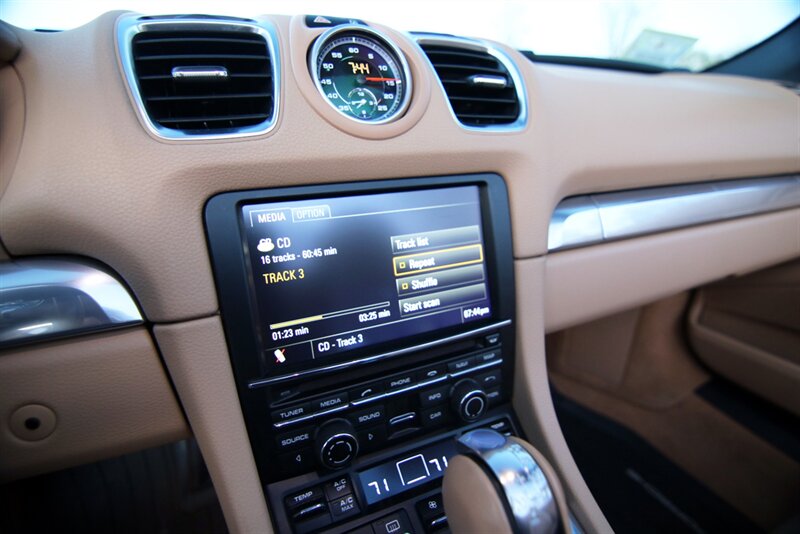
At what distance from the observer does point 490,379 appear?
900 mm

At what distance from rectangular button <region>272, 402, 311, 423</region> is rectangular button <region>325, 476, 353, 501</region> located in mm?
146

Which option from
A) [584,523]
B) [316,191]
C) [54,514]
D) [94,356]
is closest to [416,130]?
[316,191]

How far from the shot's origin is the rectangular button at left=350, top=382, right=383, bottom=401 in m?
0.77

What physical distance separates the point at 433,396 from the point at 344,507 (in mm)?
253

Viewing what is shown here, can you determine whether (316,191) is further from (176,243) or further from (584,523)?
(584,523)

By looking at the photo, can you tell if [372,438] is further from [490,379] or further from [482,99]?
[482,99]

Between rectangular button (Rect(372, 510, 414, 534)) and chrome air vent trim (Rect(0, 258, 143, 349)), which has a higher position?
chrome air vent trim (Rect(0, 258, 143, 349))

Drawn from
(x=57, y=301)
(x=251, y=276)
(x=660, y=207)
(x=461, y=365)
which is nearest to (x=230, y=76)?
(x=251, y=276)

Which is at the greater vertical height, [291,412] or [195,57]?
[195,57]

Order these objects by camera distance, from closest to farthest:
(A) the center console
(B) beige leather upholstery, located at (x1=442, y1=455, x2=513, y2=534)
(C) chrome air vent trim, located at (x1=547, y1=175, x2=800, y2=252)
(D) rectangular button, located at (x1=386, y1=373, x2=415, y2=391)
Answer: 1. (B) beige leather upholstery, located at (x1=442, y1=455, x2=513, y2=534)
2. (A) the center console
3. (D) rectangular button, located at (x1=386, y1=373, x2=415, y2=391)
4. (C) chrome air vent trim, located at (x1=547, y1=175, x2=800, y2=252)

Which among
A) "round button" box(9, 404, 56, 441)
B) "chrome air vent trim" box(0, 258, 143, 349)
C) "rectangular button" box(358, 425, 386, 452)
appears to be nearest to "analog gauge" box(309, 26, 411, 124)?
"chrome air vent trim" box(0, 258, 143, 349)

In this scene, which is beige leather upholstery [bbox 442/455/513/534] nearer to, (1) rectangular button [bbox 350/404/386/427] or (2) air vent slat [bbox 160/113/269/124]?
(1) rectangular button [bbox 350/404/386/427]

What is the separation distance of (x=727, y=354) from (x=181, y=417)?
1.95 metres

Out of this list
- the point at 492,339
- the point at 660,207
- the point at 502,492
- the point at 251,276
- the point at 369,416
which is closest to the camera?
the point at 502,492
